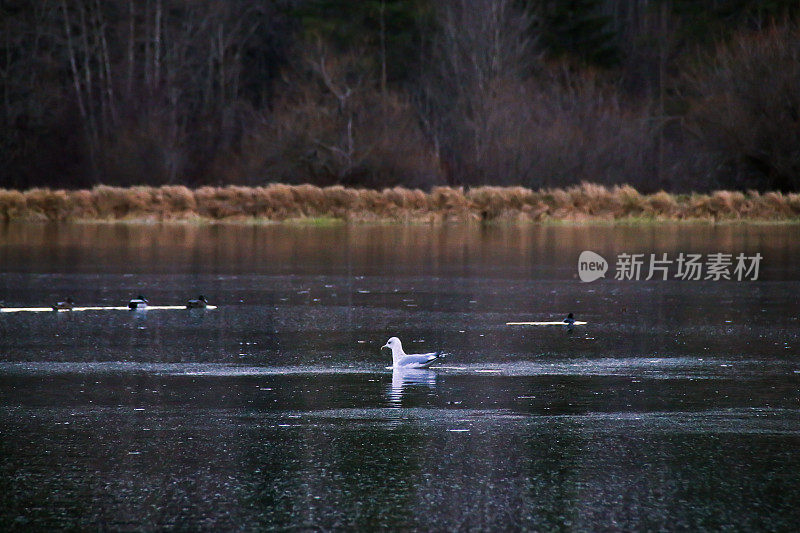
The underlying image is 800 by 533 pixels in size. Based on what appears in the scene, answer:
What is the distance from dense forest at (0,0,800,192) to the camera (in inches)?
2239

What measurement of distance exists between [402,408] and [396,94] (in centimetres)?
5173

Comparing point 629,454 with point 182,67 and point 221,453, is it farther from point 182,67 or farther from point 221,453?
point 182,67

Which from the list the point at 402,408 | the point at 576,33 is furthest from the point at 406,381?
the point at 576,33

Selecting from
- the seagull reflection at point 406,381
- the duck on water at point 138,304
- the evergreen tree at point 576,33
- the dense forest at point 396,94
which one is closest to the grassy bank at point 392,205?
the dense forest at point 396,94

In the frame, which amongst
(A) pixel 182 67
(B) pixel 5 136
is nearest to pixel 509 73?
(A) pixel 182 67

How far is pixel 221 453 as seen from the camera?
10.3 m

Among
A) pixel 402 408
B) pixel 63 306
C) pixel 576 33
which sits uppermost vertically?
pixel 576 33

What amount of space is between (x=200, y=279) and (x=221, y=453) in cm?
1639

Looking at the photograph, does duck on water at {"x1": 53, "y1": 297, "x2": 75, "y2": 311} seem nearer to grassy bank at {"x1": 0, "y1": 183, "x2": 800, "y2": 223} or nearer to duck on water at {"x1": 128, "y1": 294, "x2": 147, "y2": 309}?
duck on water at {"x1": 128, "y1": 294, "x2": 147, "y2": 309}

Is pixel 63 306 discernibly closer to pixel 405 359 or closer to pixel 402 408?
pixel 405 359

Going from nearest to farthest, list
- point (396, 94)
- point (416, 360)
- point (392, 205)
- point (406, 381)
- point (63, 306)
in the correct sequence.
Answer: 1. point (406, 381)
2. point (416, 360)
3. point (63, 306)
4. point (392, 205)
5. point (396, 94)

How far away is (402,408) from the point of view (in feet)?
40.0

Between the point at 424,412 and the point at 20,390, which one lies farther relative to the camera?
the point at 20,390

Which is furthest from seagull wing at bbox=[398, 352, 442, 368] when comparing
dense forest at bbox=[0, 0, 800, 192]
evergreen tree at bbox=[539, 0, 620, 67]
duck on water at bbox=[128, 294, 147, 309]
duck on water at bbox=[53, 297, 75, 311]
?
evergreen tree at bbox=[539, 0, 620, 67]
